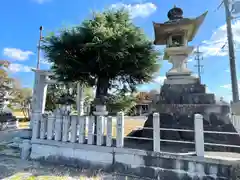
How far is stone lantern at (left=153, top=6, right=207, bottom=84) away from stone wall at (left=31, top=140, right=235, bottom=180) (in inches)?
89.4

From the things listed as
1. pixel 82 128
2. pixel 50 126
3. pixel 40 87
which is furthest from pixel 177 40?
pixel 40 87

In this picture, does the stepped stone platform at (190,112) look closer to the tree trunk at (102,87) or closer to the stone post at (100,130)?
the stone post at (100,130)

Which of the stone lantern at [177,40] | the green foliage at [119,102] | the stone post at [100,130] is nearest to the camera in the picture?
the stone post at [100,130]

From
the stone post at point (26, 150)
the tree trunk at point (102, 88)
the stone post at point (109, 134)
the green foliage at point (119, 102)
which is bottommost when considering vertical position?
the stone post at point (26, 150)

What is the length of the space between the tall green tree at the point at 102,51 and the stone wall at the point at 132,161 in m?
1.36

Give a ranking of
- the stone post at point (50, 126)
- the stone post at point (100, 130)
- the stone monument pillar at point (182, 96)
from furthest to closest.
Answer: the stone post at point (50, 126), the stone monument pillar at point (182, 96), the stone post at point (100, 130)

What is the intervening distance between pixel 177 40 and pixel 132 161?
12.4 feet

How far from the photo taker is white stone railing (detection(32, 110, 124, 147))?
3592mm

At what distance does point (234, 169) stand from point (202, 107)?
1549 mm

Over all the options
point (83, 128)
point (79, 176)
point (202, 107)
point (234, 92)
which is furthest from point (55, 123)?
point (234, 92)

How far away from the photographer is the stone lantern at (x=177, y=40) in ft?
14.7

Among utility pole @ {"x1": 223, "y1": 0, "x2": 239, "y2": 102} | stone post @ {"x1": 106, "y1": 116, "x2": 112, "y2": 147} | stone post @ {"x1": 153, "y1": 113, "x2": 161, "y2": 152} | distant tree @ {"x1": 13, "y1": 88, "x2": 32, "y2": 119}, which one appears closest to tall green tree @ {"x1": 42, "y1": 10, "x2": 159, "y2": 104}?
stone post @ {"x1": 106, "y1": 116, "x2": 112, "y2": 147}

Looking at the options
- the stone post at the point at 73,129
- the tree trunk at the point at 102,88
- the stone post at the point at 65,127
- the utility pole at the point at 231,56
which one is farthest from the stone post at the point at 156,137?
the utility pole at the point at 231,56

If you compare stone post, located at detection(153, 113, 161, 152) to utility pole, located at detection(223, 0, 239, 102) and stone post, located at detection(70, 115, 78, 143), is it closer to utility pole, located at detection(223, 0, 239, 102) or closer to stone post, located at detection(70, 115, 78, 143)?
stone post, located at detection(70, 115, 78, 143)
